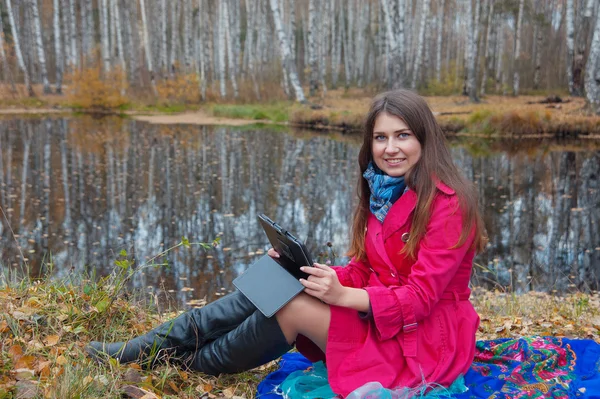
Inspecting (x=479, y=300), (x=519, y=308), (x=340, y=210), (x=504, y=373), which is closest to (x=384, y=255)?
(x=504, y=373)

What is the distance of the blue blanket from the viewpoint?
2520 mm

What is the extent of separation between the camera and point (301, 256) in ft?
7.77

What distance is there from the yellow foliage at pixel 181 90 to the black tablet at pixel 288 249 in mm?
25429

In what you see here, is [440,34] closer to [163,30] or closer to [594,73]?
[163,30]

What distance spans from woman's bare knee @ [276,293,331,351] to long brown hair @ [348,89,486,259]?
0.42 meters

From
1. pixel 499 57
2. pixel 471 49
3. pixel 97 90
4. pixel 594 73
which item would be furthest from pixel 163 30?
pixel 594 73

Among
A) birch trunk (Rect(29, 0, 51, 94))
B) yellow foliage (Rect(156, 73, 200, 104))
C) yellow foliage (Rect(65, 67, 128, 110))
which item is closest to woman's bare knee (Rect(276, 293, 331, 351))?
yellow foliage (Rect(65, 67, 128, 110))

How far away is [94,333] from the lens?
3.23 meters

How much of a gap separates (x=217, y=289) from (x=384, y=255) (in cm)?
344

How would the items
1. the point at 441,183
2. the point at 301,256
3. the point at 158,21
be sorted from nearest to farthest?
the point at 301,256, the point at 441,183, the point at 158,21

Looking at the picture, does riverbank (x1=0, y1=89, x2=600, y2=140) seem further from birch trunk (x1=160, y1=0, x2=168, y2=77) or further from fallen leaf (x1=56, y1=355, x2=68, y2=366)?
fallen leaf (x1=56, y1=355, x2=68, y2=366)

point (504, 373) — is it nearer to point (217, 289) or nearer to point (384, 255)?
point (384, 255)

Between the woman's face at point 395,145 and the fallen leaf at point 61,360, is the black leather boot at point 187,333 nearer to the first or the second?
the fallen leaf at point 61,360

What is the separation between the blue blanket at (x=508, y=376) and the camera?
2.52m
